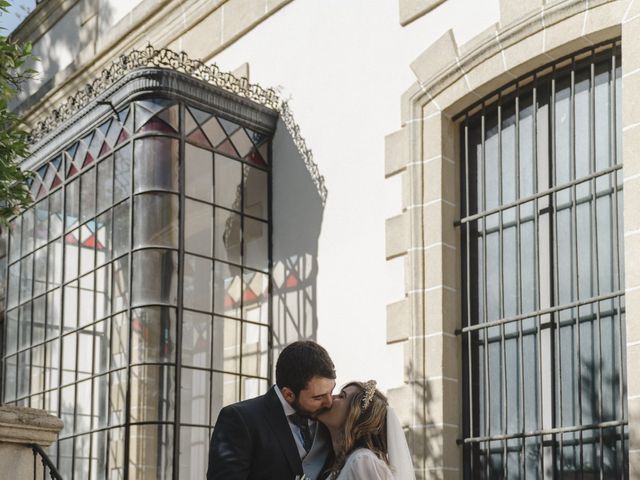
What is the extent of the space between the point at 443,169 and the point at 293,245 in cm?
210

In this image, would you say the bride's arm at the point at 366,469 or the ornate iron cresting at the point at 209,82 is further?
the ornate iron cresting at the point at 209,82

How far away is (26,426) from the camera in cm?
754

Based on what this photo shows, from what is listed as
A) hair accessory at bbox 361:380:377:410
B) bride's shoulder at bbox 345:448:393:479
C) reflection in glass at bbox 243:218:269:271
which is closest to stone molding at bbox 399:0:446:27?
reflection in glass at bbox 243:218:269:271

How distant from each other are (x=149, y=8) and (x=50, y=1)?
388 centimetres

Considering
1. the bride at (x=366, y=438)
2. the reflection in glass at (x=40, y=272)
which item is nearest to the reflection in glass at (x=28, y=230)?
the reflection in glass at (x=40, y=272)

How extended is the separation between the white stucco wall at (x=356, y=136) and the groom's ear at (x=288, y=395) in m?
4.41

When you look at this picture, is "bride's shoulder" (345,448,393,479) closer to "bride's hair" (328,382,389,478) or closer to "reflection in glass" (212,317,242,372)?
"bride's hair" (328,382,389,478)

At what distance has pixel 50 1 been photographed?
17.4 meters

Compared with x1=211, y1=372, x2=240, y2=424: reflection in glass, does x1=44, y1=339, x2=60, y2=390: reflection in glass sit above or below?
above

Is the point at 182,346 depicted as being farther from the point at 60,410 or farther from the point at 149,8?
the point at 149,8

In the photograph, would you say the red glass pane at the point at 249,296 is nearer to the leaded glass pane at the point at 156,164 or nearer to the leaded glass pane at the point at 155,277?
the leaded glass pane at the point at 155,277

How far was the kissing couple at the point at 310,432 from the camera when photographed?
16.7ft

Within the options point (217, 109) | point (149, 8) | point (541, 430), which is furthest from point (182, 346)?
point (149, 8)

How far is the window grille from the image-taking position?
8.46m
